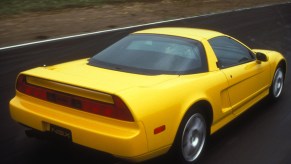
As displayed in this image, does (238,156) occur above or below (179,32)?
below

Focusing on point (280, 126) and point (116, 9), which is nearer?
point (280, 126)

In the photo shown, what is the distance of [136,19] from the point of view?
17125 millimetres

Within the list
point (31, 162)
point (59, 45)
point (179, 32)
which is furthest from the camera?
point (59, 45)

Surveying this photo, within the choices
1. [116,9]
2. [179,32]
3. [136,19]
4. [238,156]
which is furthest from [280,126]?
[116,9]

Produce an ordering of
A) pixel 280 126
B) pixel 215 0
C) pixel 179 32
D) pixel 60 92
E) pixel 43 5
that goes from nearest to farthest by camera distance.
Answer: pixel 60 92, pixel 179 32, pixel 280 126, pixel 43 5, pixel 215 0

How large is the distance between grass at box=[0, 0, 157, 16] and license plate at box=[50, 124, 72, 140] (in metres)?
12.8

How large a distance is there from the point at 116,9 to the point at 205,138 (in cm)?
1490

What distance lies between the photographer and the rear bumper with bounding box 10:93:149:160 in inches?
149

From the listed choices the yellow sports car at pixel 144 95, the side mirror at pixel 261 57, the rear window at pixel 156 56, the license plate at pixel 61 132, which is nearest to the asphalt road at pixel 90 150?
the license plate at pixel 61 132

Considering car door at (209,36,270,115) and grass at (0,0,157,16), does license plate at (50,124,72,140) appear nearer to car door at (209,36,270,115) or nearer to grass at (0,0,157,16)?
car door at (209,36,270,115)

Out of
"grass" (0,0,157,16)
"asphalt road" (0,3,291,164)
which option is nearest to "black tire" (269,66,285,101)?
"asphalt road" (0,3,291,164)

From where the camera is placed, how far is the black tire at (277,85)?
22.4ft

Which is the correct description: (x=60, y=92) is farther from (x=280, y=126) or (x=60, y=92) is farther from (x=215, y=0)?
(x=215, y=0)

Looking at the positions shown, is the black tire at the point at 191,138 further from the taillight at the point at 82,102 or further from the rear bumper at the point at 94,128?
the taillight at the point at 82,102
